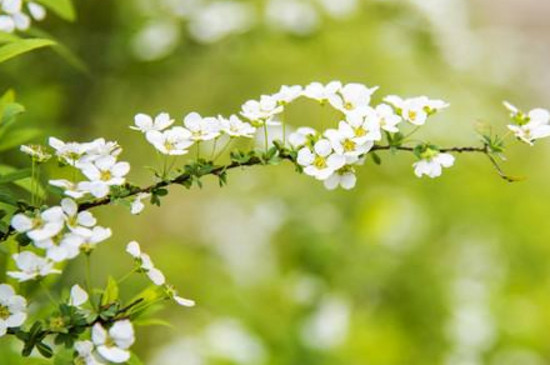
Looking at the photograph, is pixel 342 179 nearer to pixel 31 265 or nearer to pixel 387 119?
pixel 387 119

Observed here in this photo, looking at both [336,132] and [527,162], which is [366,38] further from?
[336,132]

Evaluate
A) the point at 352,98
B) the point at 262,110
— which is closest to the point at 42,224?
the point at 262,110

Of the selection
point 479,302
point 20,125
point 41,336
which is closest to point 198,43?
point 20,125

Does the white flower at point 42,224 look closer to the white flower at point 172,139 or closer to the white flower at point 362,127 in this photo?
the white flower at point 172,139

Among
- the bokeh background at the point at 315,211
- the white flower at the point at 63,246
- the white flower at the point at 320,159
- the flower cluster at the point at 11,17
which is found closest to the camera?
the white flower at the point at 63,246

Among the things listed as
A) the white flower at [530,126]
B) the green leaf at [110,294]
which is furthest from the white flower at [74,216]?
the white flower at [530,126]
